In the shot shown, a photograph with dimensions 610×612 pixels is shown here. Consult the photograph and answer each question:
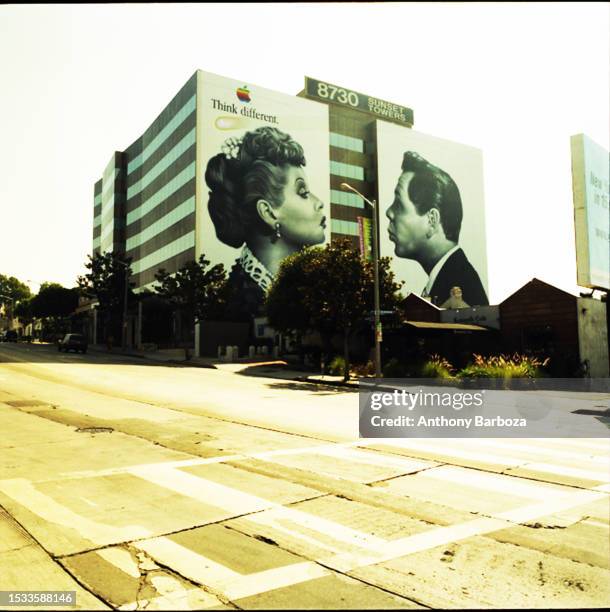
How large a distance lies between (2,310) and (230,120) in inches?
5050

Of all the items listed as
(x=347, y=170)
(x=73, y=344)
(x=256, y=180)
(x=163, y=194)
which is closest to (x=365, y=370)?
(x=73, y=344)

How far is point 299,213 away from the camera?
7025cm

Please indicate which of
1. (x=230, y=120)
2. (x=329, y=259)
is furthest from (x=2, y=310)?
(x=329, y=259)

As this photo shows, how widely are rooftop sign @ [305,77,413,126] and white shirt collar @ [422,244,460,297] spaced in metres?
21.4

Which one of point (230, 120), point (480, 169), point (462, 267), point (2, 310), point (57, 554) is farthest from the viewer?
point (2, 310)

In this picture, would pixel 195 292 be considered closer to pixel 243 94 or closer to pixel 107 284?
pixel 107 284

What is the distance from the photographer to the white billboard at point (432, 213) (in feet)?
268

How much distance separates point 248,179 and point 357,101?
2590 centimetres

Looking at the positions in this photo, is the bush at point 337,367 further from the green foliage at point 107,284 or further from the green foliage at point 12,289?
the green foliage at point 12,289

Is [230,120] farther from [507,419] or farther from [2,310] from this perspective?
[2,310]

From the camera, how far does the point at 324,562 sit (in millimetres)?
4961

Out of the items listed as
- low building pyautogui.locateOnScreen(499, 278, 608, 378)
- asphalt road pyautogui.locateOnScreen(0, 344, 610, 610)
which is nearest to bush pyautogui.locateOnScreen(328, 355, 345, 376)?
low building pyautogui.locateOnScreen(499, 278, 608, 378)

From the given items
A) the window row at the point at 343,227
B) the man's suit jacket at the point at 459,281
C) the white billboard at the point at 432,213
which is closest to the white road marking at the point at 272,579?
the window row at the point at 343,227

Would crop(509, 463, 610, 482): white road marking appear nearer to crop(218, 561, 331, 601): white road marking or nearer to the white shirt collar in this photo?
crop(218, 561, 331, 601): white road marking
